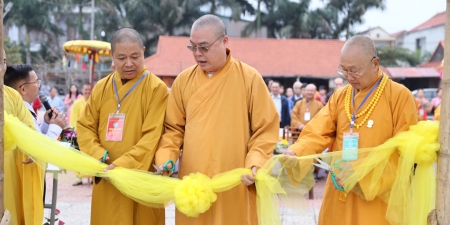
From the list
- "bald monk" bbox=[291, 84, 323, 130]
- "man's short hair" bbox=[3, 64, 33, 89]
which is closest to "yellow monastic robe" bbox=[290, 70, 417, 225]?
"man's short hair" bbox=[3, 64, 33, 89]

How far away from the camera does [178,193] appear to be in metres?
3.03

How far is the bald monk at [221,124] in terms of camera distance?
3219 mm

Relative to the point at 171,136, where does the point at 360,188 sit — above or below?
below

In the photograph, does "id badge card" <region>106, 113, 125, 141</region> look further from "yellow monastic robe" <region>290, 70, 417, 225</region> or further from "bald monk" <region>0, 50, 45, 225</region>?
"yellow monastic robe" <region>290, 70, 417, 225</region>

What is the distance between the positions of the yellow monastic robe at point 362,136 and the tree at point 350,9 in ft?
108

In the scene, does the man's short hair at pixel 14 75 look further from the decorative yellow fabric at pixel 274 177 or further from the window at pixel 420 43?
the window at pixel 420 43

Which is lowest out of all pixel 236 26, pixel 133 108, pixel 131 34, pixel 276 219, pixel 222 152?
pixel 276 219

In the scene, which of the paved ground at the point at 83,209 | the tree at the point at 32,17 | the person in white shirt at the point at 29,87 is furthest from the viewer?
the tree at the point at 32,17

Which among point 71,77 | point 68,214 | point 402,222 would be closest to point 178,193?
point 402,222

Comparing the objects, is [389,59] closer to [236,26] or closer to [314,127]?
[236,26]

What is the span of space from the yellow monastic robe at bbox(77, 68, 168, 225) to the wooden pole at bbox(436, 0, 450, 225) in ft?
5.80

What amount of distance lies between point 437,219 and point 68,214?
14.6ft

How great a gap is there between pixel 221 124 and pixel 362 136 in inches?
35.1

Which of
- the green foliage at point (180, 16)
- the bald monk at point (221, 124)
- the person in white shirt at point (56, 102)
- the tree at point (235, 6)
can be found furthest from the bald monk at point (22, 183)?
the tree at point (235, 6)
